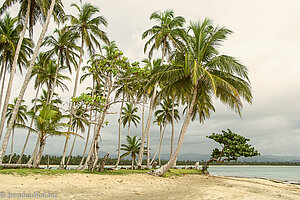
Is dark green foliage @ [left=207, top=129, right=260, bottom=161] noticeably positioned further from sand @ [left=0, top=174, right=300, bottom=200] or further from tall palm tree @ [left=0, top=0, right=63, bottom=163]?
tall palm tree @ [left=0, top=0, right=63, bottom=163]

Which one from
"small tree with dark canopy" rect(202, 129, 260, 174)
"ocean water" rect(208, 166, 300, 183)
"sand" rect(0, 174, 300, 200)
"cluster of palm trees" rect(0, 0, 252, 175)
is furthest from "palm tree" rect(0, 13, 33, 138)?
"ocean water" rect(208, 166, 300, 183)

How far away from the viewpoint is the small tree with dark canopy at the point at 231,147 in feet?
56.3

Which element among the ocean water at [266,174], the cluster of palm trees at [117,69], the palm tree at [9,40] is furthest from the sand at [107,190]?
the ocean water at [266,174]

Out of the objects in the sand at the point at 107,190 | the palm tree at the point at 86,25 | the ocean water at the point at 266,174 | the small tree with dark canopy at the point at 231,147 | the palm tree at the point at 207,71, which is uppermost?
the palm tree at the point at 86,25

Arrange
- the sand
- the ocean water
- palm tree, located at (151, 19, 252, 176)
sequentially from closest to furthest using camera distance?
the sand < palm tree, located at (151, 19, 252, 176) < the ocean water

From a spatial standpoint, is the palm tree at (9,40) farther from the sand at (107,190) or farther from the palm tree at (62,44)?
the sand at (107,190)

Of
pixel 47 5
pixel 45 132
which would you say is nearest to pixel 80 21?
pixel 47 5

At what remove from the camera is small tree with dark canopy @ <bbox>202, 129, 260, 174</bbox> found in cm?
1717

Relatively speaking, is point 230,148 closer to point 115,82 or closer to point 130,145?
point 115,82

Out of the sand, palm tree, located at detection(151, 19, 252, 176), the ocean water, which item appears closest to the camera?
the sand

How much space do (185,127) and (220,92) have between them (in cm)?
316

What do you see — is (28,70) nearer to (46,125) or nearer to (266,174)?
(46,125)

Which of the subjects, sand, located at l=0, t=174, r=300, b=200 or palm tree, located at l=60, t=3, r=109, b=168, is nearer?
sand, located at l=0, t=174, r=300, b=200

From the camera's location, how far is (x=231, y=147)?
17469mm
